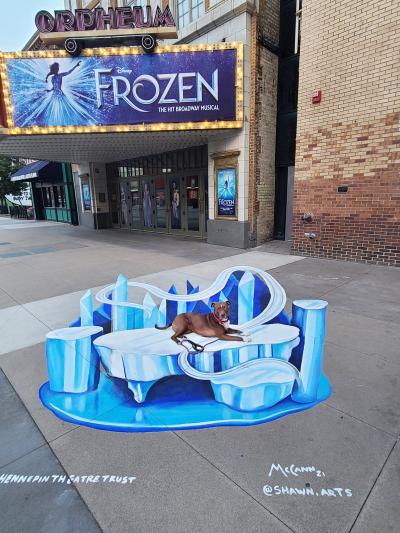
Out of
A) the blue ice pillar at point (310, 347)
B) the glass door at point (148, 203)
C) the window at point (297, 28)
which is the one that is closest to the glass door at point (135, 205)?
the glass door at point (148, 203)

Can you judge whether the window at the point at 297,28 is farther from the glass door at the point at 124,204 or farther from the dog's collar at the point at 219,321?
the dog's collar at the point at 219,321

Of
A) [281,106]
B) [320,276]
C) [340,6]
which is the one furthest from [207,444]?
[281,106]

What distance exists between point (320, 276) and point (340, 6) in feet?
20.6

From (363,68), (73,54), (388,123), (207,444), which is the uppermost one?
(73,54)

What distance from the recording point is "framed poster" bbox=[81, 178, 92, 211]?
18.1 meters

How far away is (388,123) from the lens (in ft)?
23.0

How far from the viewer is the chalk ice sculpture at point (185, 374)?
254 centimetres

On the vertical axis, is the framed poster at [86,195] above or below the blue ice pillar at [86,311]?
above

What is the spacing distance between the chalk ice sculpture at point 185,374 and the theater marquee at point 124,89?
8221mm

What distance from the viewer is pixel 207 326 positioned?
2779 millimetres

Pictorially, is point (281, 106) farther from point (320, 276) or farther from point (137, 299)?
point (137, 299)

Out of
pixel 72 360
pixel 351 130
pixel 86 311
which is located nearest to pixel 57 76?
pixel 351 130

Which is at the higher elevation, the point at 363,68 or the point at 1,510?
the point at 363,68

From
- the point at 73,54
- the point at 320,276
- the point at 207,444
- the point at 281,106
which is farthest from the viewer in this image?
the point at 281,106
